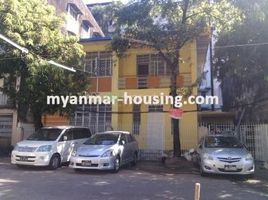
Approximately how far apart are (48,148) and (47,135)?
126 cm

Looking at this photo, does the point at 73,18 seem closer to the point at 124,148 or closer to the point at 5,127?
the point at 5,127

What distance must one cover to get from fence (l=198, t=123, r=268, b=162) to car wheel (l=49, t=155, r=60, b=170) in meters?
8.68

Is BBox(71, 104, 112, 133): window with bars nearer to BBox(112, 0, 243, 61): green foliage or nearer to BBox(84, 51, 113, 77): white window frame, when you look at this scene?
BBox(84, 51, 113, 77): white window frame

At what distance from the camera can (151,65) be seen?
23.8 m

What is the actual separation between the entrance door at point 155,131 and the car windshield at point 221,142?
20.4 ft

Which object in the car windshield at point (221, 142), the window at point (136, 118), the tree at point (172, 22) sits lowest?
the car windshield at point (221, 142)

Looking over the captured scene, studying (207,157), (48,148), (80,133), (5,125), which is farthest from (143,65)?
(207,157)

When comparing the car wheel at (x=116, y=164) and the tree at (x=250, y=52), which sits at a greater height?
the tree at (x=250, y=52)

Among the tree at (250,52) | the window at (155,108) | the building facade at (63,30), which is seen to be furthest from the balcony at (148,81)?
the building facade at (63,30)

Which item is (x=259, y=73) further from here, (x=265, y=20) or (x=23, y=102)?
(x=23, y=102)

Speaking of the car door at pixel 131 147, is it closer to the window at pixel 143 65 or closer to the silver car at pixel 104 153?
the silver car at pixel 104 153

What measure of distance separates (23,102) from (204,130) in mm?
9731

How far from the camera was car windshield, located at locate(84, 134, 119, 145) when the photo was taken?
16.1 meters

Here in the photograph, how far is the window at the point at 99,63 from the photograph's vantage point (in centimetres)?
2405
